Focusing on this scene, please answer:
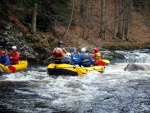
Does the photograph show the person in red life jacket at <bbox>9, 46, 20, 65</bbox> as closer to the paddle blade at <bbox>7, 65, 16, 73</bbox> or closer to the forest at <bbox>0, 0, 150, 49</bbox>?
the paddle blade at <bbox>7, 65, 16, 73</bbox>

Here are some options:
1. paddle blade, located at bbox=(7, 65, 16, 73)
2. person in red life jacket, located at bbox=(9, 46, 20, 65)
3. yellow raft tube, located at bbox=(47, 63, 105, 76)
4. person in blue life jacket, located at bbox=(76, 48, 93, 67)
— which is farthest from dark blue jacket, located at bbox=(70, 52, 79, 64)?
paddle blade, located at bbox=(7, 65, 16, 73)

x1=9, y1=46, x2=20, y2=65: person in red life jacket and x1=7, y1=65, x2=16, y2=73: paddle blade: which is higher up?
x1=9, y1=46, x2=20, y2=65: person in red life jacket

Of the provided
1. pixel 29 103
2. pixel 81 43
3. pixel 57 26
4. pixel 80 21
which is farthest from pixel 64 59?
pixel 80 21

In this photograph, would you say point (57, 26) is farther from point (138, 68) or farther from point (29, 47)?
point (138, 68)

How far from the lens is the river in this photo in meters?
8.84

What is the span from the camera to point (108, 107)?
8938 mm

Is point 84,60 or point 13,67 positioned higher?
point 84,60

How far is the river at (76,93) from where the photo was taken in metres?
8.84

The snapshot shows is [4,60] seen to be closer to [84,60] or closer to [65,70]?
[65,70]

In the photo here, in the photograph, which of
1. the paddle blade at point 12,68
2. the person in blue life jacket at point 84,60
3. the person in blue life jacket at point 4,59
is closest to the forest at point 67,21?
the person in blue life jacket at point 4,59

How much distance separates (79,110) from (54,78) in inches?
202

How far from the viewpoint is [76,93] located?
10609 millimetres

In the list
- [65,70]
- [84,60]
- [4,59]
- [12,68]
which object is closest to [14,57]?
[4,59]

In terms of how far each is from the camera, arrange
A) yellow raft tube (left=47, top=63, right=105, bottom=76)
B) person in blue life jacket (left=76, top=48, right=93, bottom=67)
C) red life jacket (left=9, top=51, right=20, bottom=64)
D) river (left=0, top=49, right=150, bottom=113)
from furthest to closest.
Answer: red life jacket (left=9, top=51, right=20, bottom=64) → person in blue life jacket (left=76, top=48, right=93, bottom=67) → yellow raft tube (left=47, top=63, right=105, bottom=76) → river (left=0, top=49, right=150, bottom=113)
